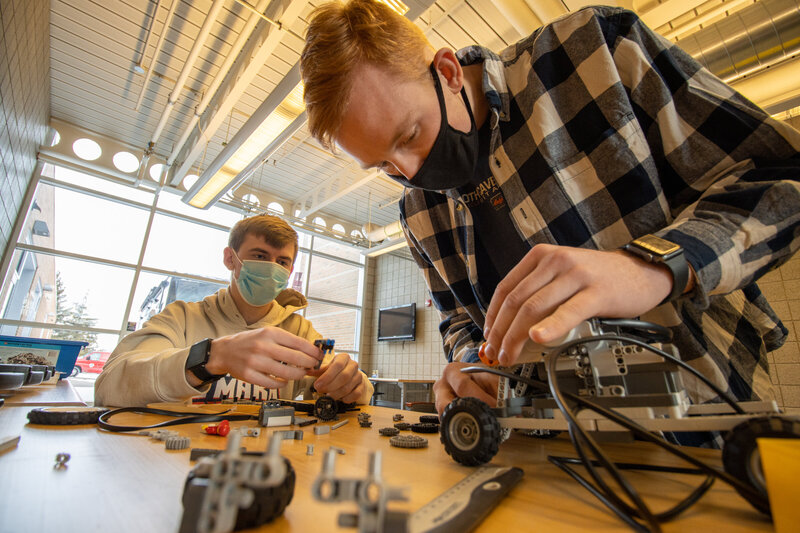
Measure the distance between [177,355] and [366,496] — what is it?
3.05ft

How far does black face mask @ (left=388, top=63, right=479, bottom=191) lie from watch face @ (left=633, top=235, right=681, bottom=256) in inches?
19.3

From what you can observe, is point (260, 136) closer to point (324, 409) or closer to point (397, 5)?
point (397, 5)

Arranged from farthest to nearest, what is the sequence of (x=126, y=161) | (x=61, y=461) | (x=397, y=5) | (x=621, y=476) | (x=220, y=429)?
(x=126, y=161)
(x=397, y=5)
(x=220, y=429)
(x=61, y=461)
(x=621, y=476)

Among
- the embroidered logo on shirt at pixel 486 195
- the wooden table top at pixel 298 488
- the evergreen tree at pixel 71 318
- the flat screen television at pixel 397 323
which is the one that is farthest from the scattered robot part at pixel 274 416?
the flat screen television at pixel 397 323

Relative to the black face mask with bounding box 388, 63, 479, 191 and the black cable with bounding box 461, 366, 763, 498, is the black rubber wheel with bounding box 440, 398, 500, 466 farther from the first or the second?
the black face mask with bounding box 388, 63, 479, 191

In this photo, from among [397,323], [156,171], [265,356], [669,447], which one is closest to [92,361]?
[156,171]

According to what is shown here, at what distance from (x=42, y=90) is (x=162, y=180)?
5.38 ft

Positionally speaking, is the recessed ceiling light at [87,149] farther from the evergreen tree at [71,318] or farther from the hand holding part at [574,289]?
the hand holding part at [574,289]

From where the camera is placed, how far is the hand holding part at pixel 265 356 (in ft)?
2.60

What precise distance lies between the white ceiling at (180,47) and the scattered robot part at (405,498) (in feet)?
8.29

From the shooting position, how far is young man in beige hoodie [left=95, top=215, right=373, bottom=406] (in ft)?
2.66

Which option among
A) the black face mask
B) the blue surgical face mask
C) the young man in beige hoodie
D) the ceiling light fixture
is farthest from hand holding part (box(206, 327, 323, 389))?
the ceiling light fixture

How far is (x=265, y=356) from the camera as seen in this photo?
0.79m

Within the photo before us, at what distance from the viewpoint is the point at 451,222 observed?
1134 mm
